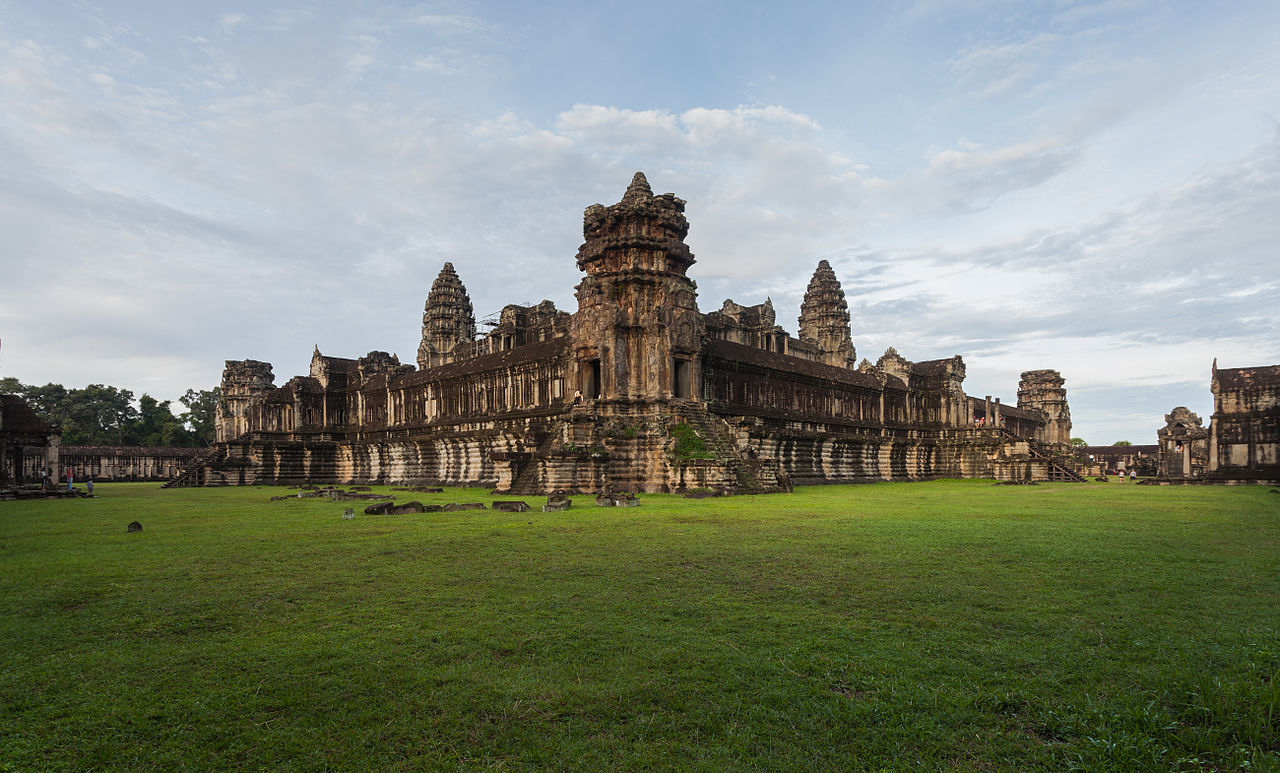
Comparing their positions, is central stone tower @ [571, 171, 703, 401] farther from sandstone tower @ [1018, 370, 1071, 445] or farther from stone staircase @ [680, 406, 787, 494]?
sandstone tower @ [1018, 370, 1071, 445]

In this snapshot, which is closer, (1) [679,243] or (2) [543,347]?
(1) [679,243]

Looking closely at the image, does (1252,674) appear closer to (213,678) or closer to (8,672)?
(213,678)

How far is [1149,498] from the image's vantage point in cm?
2494

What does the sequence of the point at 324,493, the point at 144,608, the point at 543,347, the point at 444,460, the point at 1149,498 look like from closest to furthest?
the point at 144,608, the point at 1149,498, the point at 324,493, the point at 543,347, the point at 444,460

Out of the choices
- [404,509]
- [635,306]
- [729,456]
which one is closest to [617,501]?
[404,509]

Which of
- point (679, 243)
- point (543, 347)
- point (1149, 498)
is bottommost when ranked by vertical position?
point (1149, 498)

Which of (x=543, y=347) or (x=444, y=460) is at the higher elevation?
(x=543, y=347)

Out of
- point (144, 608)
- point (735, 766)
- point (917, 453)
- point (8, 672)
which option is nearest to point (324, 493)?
point (144, 608)

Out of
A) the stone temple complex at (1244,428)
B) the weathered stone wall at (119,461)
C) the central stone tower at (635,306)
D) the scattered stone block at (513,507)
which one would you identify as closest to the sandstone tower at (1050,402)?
the stone temple complex at (1244,428)

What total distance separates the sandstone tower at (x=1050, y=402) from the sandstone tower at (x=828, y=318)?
22765 mm

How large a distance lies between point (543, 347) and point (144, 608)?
2779cm

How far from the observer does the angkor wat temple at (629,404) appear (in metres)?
28.2

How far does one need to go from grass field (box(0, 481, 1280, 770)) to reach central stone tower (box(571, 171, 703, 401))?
18648mm

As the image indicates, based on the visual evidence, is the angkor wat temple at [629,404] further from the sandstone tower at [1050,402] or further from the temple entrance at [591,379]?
the sandstone tower at [1050,402]
